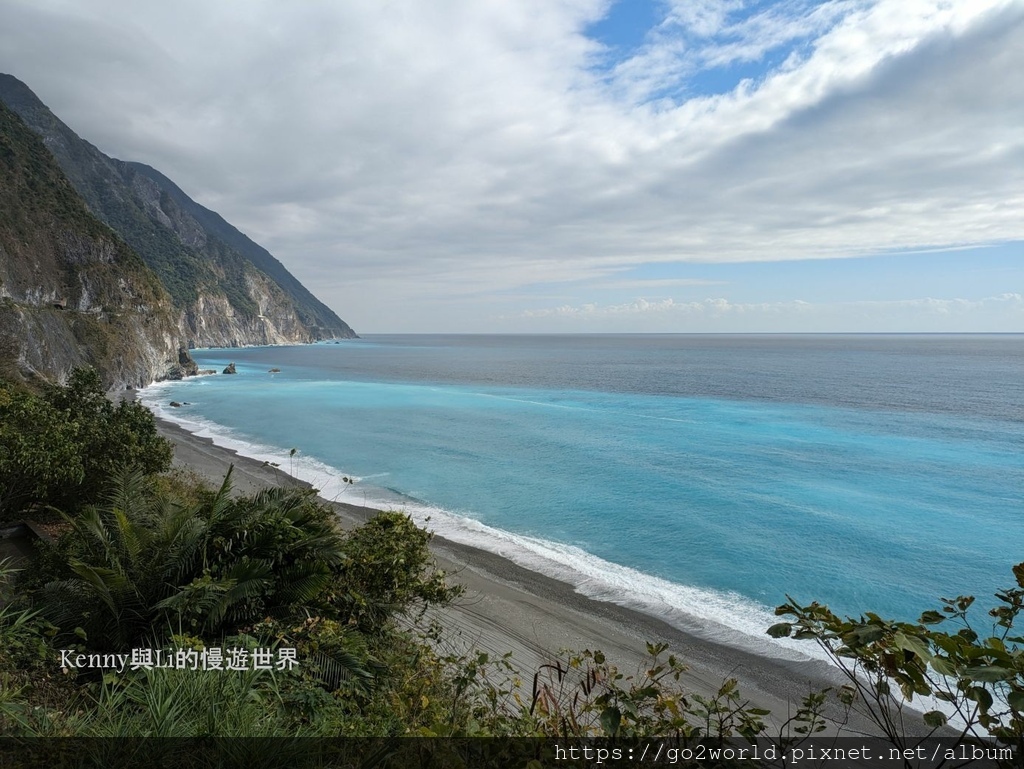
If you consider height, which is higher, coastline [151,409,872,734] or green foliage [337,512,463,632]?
green foliage [337,512,463,632]

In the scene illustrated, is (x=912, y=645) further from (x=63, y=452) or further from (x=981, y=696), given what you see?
(x=63, y=452)

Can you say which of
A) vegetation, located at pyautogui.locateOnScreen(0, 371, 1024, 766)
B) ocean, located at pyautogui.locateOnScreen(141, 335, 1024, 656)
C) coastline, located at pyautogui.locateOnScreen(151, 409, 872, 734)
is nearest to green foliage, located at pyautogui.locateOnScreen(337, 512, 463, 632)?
vegetation, located at pyautogui.locateOnScreen(0, 371, 1024, 766)

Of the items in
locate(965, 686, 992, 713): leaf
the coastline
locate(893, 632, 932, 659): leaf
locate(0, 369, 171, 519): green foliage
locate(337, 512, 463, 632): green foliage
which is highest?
locate(893, 632, 932, 659): leaf

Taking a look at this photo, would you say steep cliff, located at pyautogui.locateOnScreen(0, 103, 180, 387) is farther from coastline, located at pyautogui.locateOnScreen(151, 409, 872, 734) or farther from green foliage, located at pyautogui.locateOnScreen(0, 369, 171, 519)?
coastline, located at pyautogui.locateOnScreen(151, 409, 872, 734)

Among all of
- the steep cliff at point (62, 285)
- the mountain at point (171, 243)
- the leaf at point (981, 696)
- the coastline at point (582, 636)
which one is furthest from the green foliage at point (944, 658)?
the mountain at point (171, 243)

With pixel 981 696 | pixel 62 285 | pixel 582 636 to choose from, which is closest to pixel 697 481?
pixel 582 636

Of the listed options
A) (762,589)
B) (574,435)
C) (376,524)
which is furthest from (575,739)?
(574,435)

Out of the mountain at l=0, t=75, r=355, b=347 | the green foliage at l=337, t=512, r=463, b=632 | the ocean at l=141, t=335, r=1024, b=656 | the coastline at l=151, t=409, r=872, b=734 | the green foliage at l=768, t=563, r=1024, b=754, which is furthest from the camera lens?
the mountain at l=0, t=75, r=355, b=347
